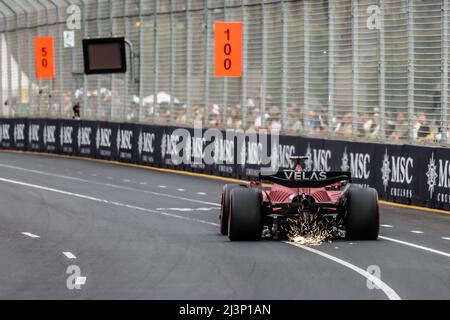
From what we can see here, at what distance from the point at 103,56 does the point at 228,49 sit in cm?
1059

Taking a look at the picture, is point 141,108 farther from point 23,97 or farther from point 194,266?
point 194,266

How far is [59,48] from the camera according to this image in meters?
51.3

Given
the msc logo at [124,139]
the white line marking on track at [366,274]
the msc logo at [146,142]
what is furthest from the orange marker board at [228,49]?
the white line marking on track at [366,274]

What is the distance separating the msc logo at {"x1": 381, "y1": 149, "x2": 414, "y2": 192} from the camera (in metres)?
26.0

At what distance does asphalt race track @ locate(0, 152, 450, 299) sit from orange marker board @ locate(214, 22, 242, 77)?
710 cm

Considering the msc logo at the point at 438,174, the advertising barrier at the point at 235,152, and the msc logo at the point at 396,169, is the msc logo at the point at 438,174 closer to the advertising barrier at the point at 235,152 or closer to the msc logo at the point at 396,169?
the advertising barrier at the point at 235,152

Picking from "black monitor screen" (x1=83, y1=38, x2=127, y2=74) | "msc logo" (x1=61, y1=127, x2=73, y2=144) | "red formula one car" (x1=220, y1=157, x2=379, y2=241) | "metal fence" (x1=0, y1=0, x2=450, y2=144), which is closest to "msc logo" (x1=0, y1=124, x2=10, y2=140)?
"metal fence" (x1=0, y1=0, x2=450, y2=144)

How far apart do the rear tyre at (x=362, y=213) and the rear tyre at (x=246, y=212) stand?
51.0 inches

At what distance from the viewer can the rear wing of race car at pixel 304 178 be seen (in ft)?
59.9

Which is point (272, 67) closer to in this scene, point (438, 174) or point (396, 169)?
point (396, 169)

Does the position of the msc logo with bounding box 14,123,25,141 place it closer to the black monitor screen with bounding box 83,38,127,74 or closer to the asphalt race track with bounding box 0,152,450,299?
the black monitor screen with bounding box 83,38,127,74

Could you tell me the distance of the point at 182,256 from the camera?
16766mm

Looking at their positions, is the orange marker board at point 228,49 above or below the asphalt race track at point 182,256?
above

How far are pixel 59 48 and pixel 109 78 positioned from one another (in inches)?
195
